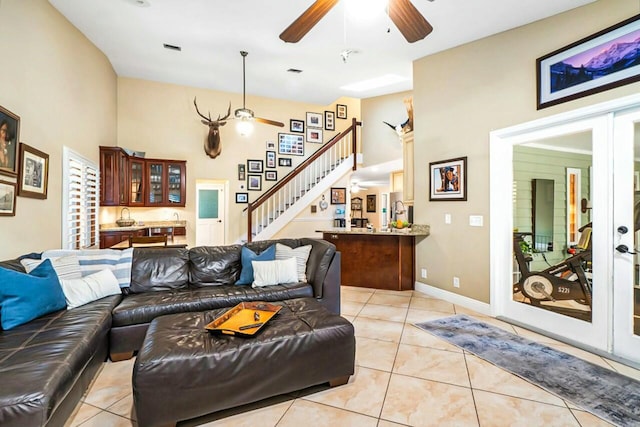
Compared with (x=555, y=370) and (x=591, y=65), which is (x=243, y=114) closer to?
(x=591, y=65)

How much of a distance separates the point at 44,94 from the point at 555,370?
5.24 m

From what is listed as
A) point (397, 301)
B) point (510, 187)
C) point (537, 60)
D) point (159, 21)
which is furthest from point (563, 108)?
point (159, 21)

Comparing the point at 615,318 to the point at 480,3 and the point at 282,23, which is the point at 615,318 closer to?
the point at 480,3

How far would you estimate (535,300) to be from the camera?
3.31 m

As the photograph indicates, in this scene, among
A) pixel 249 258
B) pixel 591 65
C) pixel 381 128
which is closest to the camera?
pixel 591 65

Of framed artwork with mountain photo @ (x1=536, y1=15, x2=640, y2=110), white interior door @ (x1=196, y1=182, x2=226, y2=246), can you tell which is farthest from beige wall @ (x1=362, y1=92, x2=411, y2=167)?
framed artwork with mountain photo @ (x1=536, y1=15, x2=640, y2=110)

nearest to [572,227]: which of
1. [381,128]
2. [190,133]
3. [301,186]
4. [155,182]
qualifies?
[301,186]

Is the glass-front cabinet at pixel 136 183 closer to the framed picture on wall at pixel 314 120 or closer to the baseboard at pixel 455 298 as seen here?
the framed picture on wall at pixel 314 120

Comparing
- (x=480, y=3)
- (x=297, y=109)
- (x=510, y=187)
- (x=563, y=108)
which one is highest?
(x=297, y=109)

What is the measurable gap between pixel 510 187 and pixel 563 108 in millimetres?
901

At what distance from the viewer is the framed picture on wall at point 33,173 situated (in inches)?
110

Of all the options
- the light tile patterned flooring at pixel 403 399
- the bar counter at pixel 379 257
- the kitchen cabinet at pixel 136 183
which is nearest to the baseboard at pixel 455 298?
the bar counter at pixel 379 257

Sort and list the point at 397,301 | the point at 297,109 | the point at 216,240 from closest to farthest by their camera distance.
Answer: the point at 397,301, the point at 216,240, the point at 297,109

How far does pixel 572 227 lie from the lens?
300 centimetres
